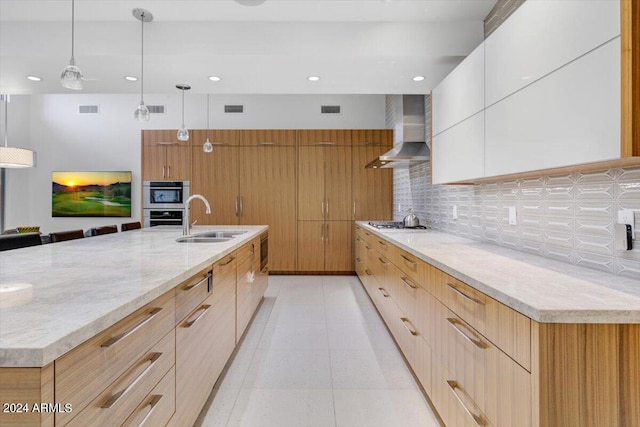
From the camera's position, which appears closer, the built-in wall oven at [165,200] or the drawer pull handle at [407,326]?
the drawer pull handle at [407,326]

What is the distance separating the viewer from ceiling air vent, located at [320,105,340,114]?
5.98 m

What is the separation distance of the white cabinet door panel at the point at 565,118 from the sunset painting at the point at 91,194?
20.8ft

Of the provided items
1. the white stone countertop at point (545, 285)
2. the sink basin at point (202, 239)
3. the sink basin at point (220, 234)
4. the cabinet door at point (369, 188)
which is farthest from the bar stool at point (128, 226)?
the white stone countertop at point (545, 285)

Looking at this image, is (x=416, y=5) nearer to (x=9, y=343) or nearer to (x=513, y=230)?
(x=513, y=230)

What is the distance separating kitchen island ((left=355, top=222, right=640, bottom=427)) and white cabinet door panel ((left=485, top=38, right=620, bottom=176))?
49 centimetres

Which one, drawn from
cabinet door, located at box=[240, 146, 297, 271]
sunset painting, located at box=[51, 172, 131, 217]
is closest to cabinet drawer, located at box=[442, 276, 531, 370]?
cabinet door, located at box=[240, 146, 297, 271]

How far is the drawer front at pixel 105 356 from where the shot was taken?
761 mm

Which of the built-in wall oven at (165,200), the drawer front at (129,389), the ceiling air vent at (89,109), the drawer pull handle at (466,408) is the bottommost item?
the drawer pull handle at (466,408)

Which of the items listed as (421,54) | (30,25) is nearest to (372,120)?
(421,54)

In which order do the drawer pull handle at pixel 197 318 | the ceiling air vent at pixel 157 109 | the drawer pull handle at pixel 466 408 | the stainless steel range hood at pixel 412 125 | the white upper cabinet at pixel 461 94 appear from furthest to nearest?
the ceiling air vent at pixel 157 109 → the stainless steel range hood at pixel 412 125 → the white upper cabinet at pixel 461 94 → the drawer pull handle at pixel 197 318 → the drawer pull handle at pixel 466 408

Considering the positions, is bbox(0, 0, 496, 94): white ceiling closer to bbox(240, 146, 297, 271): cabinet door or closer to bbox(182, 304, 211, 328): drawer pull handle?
bbox(182, 304, 211, 328): drawer pull handle

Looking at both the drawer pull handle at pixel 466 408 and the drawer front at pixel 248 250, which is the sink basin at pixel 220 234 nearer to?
the drawer front at pixel 248 250

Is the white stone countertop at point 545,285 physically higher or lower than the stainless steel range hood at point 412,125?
lower

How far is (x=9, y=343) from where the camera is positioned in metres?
0.70
